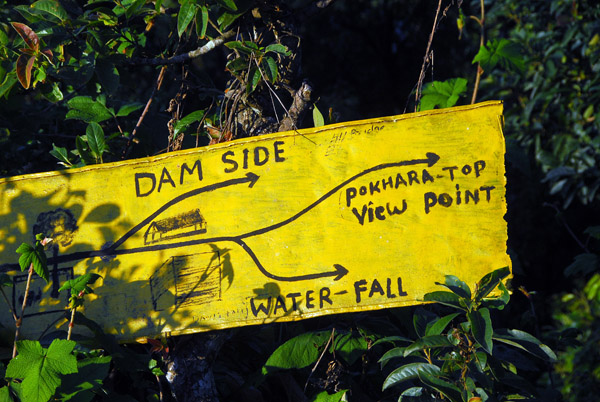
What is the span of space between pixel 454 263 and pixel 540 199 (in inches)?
138

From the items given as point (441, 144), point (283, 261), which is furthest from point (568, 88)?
point (283, 261)

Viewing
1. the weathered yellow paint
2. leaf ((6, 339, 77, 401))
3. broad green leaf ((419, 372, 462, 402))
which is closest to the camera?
leaf ((6, 339, 77, 401))

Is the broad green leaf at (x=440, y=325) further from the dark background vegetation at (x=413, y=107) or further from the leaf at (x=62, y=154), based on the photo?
the leaf at (x=62, y=154)

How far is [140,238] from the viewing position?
5.06 ft

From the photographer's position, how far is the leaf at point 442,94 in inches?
68.0

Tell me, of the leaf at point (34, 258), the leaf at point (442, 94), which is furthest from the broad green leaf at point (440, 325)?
the leaf at point (34, 258)

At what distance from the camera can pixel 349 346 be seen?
61.8 inches

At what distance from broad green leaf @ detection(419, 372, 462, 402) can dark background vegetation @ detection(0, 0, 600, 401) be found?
28 centimetres

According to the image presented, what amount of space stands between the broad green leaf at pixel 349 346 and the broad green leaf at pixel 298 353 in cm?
3

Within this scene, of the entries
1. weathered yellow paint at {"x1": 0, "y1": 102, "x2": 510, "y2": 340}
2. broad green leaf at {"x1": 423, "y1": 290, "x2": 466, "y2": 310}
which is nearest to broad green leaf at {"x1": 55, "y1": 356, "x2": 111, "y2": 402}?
weathered yellow paint at {"x1": 0, "y1": 102, "x2": 510, "y2": 340}

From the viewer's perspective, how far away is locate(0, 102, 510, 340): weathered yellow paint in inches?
57.3

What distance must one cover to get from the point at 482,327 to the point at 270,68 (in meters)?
0.80

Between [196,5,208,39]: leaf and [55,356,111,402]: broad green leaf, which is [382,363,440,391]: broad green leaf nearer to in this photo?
[55,356,111,402]: broad green leaf

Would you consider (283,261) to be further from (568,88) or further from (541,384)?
(568,88)
